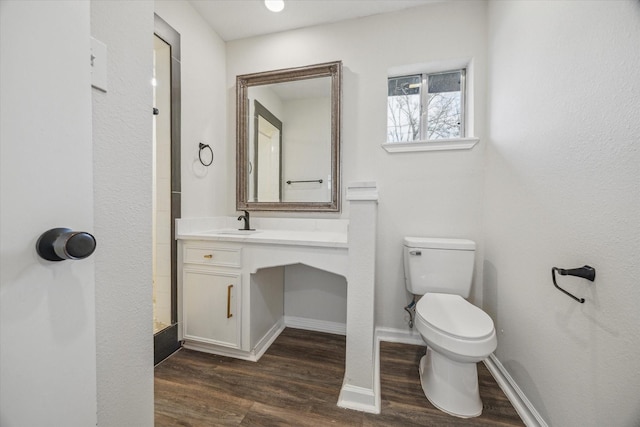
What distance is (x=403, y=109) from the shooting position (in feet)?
6.53

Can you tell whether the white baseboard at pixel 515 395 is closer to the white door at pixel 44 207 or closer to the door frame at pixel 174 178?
the white door at pixel 44 207

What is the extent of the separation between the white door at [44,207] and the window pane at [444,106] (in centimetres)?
204

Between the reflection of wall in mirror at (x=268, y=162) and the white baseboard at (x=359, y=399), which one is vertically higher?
the reflection of wall in mirror at (x=268, y=162)

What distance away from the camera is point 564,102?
106 cm

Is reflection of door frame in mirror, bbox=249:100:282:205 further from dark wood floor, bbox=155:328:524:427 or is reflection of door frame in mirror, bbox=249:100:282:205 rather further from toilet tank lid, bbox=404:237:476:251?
dark wood floor, bbox=155:328:524:427

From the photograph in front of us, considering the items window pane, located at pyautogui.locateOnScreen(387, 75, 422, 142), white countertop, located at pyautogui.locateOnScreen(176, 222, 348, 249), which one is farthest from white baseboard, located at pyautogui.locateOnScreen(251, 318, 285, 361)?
window pane, located at pyautogui.locateOnScreen(387, 75, 422, 142)

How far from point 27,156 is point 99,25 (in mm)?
403

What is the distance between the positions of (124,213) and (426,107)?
2085 millimetres

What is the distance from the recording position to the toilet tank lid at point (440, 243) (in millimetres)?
1595

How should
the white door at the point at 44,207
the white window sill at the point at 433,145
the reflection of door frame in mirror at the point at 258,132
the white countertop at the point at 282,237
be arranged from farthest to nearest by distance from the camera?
1. the reflection of door frame in mirror at the point at 258,132
2. the white window sill at the point at 433,145
3. the white countertop at the point at 282,237
4. the white door at the point at 44,207

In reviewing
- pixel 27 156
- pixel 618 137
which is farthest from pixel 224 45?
pixel 618 137

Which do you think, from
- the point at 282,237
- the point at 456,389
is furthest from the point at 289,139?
the point at 456,389

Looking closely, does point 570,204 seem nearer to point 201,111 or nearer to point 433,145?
point 433,145

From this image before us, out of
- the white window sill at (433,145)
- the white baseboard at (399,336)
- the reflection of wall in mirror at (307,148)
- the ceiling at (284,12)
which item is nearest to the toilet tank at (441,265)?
the white baseboard at (399,336)
